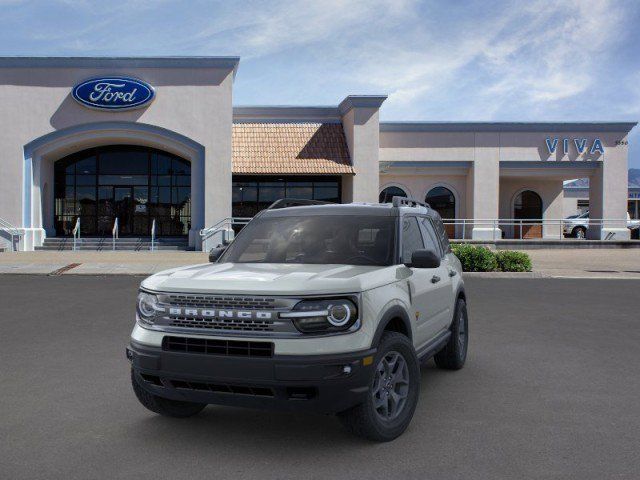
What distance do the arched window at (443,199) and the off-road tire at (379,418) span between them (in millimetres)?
30678

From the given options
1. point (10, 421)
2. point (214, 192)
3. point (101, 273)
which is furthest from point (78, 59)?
point (10, 421)

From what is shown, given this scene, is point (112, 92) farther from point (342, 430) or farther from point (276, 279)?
point (342, 430)

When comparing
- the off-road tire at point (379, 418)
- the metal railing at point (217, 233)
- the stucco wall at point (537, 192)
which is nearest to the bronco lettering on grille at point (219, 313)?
the off-road tire at point (379, 418)

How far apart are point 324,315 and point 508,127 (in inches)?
1244

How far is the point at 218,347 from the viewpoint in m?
4.09

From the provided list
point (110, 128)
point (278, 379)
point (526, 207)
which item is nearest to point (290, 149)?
point (110, 128)

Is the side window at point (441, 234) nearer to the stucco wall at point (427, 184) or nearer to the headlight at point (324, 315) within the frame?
the headlight at point (324, 315)

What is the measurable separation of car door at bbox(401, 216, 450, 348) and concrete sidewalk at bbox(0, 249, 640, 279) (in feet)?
40.3

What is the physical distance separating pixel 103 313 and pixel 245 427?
22.1 feet

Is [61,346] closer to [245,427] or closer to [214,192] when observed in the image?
[245,427]

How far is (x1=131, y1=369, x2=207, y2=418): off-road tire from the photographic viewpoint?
4650 millimetres

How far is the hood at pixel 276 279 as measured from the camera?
409cm

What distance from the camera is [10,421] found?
16.0 ft

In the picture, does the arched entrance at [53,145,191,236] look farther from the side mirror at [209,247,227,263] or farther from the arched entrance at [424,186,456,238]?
the side mirror at [209,247,227,263]
